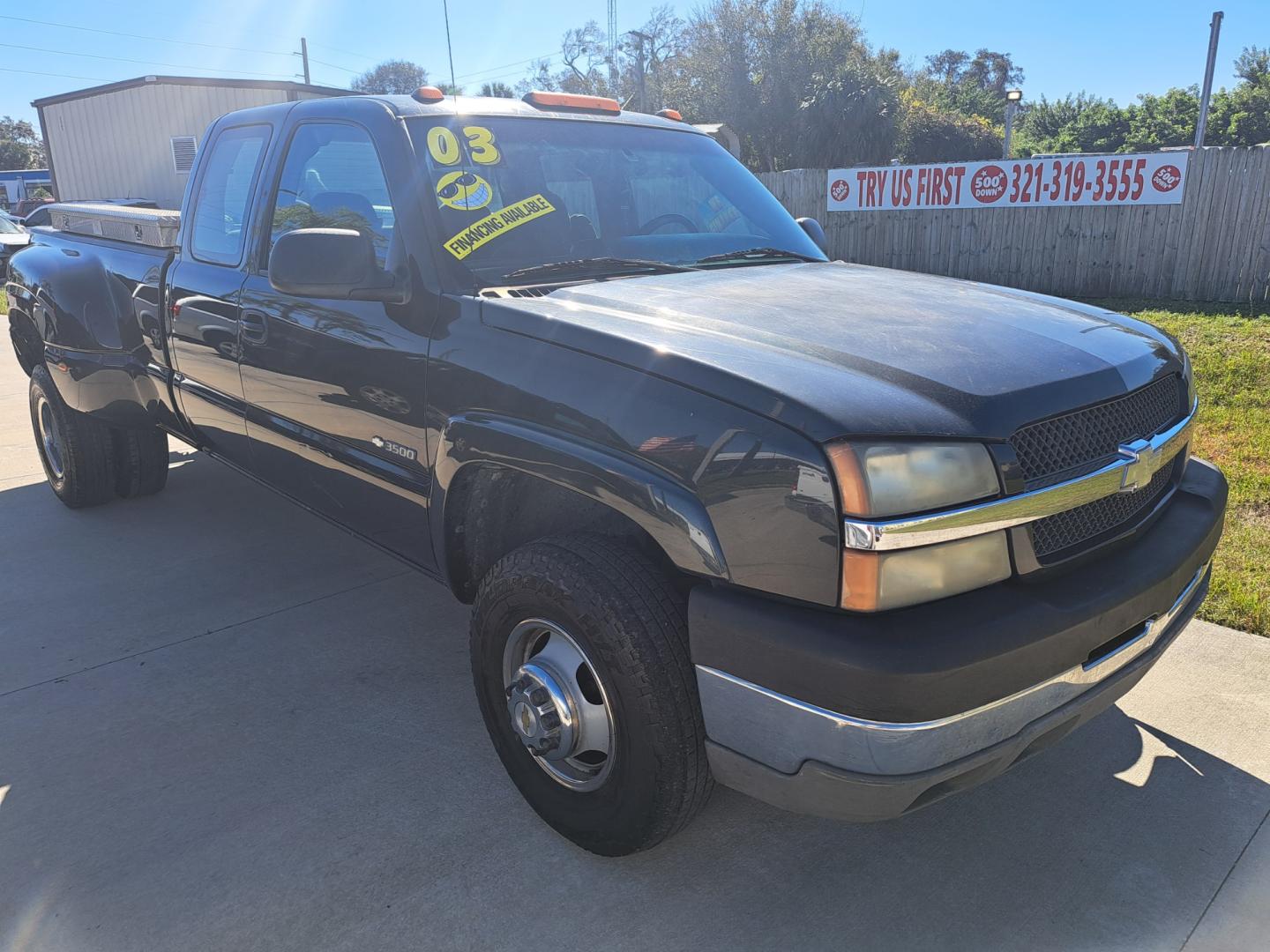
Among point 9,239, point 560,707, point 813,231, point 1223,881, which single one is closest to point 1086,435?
point 1223,881

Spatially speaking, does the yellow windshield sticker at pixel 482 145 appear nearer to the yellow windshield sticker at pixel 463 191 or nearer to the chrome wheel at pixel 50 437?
the yellow windshield sticker at pixel 463 191

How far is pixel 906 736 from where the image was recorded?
1849mm

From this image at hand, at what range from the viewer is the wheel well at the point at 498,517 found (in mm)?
2627

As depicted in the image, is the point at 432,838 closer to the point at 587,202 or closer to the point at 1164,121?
the point at 587,202

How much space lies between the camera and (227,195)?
12.8 feet

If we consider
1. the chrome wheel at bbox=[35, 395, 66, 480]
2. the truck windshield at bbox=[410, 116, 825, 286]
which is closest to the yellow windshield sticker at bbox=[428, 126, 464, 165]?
the truck windshield at bbox=[410, 116, 825, 286]

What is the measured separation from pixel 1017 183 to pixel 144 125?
68.9 feet

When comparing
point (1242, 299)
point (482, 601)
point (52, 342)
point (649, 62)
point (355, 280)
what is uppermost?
point (649, 62)

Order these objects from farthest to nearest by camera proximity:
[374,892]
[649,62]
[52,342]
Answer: [649,62], [52,342], [374,892]

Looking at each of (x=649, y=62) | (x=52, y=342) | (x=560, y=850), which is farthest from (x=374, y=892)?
(x=649, y=62)

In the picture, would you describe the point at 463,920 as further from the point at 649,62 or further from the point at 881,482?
the point at 649,62

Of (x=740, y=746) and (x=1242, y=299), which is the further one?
(x=1242, y=299)

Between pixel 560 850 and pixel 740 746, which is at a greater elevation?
pixel 740 746

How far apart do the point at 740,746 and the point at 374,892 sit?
106cm
